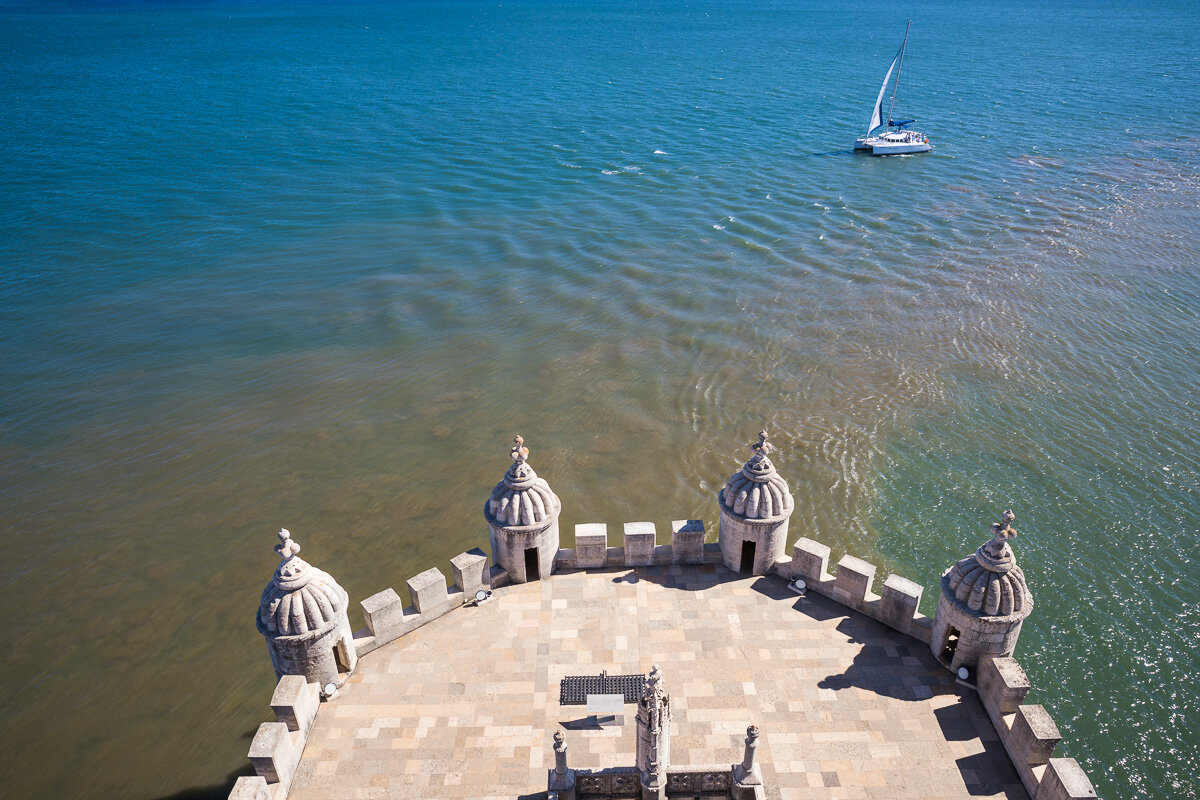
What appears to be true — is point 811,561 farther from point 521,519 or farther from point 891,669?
point 521,519

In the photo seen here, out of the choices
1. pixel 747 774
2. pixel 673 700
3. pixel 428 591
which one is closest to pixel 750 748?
pixel 747 774

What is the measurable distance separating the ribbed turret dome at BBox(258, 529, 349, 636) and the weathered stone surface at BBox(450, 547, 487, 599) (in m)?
3.79

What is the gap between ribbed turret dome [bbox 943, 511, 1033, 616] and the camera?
17375mm

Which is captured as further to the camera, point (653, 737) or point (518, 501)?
point (518, 501)

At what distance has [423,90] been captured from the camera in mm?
105500

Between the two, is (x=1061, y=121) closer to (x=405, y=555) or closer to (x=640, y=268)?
(x=640, y=268)

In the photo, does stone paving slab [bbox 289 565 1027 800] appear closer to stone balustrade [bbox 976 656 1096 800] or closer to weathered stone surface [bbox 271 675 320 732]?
stone balustrade [bbox 976 656 1096 800]

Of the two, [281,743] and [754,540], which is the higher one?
[754,540]

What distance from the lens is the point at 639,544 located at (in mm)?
22047

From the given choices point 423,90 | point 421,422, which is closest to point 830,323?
point 421,422

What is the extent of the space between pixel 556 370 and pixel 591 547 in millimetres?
21448

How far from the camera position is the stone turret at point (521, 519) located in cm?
2088

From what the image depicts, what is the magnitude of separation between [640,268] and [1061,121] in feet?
215

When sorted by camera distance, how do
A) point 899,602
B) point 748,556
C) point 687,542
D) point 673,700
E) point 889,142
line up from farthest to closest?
point 889,142, point 687,542, point 748,556, point 899,602, point 673,700
